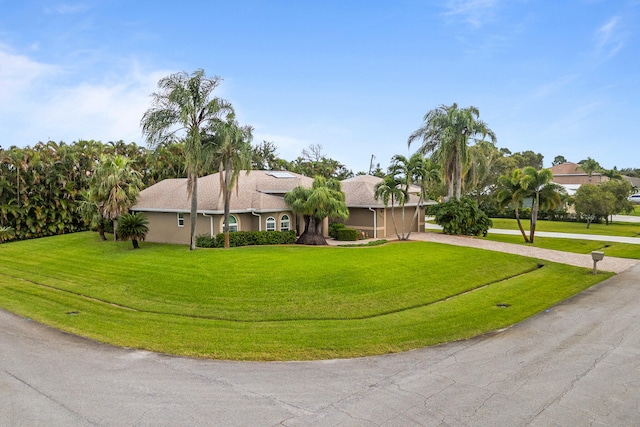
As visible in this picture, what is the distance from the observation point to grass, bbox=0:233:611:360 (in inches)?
459

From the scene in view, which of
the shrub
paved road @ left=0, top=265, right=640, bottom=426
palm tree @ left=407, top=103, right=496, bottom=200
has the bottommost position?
paved road @ left=0, top=265, right=640, bottom=426

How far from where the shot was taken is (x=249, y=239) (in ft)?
87.7

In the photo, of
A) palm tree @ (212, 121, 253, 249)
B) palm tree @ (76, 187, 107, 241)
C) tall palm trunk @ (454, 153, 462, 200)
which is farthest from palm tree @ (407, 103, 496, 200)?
palm tree @ (76, 187, 107, 241)

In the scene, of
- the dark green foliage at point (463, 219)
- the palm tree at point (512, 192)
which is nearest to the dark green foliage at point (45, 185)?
the dark green foliage at point (463, 219)

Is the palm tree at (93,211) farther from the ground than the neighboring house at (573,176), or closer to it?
closer to it

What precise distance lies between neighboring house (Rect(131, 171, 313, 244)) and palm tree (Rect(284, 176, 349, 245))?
52.9 inches

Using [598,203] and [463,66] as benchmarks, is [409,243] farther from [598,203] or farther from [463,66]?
[598,203]

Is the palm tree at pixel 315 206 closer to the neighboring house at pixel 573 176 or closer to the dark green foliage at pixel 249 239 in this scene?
the dark green foliage at pixel 249 239

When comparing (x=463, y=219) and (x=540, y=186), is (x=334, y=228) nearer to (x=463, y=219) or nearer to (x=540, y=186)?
(x=463, y=219)

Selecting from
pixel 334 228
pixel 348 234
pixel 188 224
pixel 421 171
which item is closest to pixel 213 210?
pixel 188 224

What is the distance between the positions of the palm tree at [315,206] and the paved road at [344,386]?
53.9 ft

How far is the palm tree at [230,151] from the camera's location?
23.5 meters

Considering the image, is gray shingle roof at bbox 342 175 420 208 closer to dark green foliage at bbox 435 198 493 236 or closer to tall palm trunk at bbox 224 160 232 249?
dark green foliage at bbox 435 198 493 236

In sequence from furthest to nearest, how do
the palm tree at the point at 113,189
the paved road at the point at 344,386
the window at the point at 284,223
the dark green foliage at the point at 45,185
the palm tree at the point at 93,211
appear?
the dark green foliage at the point at 45,185
the window at the point at 284,223
the palm tree at the point at 93,211
the palm tree at the point at 113,189
the paved road at the point at 344,386
